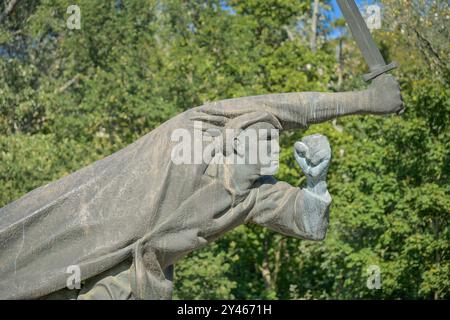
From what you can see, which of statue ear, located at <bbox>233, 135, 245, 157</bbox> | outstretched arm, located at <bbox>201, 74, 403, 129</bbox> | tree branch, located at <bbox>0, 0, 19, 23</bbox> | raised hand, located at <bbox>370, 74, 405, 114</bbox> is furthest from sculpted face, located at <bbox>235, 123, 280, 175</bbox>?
tree branch, located at <bbox>0, 0, 19, 23</bbox>

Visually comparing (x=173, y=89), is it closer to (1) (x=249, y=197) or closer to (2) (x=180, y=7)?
(2) (x=180, y=7)

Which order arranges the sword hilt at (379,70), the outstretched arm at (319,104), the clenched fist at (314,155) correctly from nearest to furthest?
the clenched fist at (314,155), the sword hilt at (379,70), the outstretched arm at (319,104)

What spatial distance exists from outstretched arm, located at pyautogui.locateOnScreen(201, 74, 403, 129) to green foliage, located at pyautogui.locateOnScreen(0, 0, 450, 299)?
1324cm

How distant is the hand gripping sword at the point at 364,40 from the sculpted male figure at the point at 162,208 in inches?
3.8

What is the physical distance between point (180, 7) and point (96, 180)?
69.3ft

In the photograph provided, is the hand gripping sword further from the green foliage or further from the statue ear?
the green foliage

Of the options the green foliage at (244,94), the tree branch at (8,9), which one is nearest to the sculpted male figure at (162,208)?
the green foliage at (244,94)

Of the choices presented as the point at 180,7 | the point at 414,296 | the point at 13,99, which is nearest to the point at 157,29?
the point at 180,7

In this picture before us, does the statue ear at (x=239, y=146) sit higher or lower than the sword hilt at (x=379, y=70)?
lower

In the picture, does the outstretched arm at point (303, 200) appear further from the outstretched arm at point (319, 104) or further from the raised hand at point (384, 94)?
the raised hand at point (384, 94)

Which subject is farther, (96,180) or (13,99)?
(13,99)

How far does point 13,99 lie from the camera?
2559cm

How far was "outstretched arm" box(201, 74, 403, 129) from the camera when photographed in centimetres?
860

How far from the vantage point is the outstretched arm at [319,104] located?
8602mm
